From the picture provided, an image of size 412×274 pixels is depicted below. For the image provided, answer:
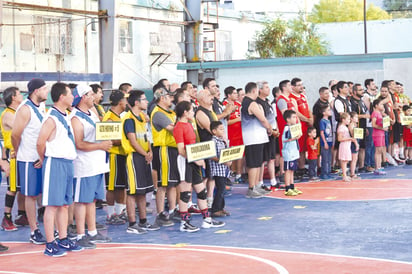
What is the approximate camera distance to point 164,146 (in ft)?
33.1

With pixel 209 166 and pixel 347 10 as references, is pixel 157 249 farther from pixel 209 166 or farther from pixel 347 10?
pixel 347 10

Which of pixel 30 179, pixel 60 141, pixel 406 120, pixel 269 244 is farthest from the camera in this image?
pixel 406 120

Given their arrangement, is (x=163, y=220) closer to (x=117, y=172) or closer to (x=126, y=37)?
(x=117, y=172)

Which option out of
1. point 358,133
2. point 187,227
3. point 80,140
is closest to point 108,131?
point 80,140

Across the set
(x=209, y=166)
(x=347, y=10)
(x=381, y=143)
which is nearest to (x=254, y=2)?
(x=347, y=10)

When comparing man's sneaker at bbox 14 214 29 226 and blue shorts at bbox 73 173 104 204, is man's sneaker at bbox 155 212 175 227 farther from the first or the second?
man's sneaker at bbox 14 214 29 226

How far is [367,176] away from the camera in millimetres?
14859

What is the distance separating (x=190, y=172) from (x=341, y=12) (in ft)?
179

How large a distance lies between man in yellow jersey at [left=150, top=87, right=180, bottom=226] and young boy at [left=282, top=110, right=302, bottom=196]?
2814mm

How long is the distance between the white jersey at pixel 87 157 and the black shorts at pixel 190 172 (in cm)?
140

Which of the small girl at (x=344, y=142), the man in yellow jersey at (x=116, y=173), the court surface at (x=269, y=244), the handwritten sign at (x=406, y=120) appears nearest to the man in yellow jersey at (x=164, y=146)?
the man in yellow jersey at (x=116, y=173)

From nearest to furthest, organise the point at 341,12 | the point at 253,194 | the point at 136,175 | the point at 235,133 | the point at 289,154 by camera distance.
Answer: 1. the point at 136,175
2. the point at 289,154
3. the point at 253,194
4. the point at 235,133
5. the point at 341,12

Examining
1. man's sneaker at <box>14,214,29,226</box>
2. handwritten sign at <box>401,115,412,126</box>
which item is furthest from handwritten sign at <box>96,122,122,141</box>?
handwritten sign at <box>401,115,412,126</box>

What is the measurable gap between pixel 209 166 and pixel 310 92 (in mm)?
10715
